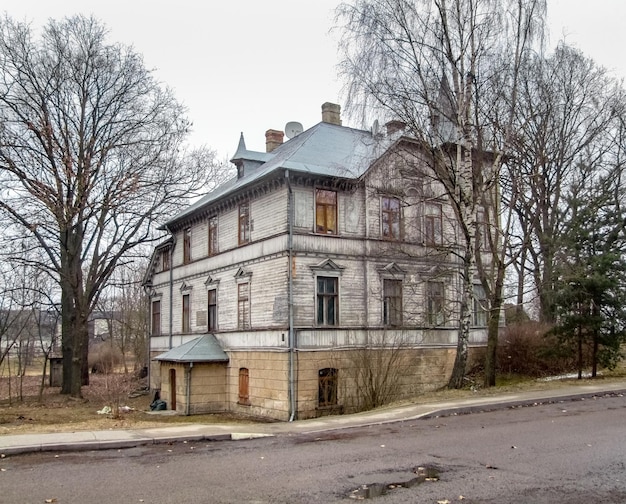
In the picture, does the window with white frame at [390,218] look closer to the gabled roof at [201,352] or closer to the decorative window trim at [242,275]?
the decorative window trim at [242,275]

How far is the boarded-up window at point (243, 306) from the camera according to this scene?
25.2 metres

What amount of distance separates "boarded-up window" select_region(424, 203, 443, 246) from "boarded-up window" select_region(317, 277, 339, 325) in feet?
16.2

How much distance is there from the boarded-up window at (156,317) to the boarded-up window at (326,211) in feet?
50.5

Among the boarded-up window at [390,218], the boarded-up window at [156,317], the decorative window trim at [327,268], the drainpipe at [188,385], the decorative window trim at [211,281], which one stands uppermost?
the boarded-up window at [390,218]

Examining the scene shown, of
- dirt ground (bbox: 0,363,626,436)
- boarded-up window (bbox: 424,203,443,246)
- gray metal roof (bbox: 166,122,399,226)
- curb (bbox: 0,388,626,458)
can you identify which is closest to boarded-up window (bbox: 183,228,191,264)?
gray metal roof (bbox: 166,122,399,226)

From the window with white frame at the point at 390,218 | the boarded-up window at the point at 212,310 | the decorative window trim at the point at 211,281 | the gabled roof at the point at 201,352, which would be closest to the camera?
the window with white frame at the point at 390,218

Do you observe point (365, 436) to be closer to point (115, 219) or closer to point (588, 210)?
point (588, 210)

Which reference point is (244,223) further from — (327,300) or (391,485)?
(391,485)

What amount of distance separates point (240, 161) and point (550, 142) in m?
17.5

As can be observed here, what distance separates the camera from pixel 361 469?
31.2 feet

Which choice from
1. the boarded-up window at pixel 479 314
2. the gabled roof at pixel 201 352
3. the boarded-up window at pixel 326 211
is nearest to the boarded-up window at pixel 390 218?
the boarded-up window at pixel 326 211

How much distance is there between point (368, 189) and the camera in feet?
80.0

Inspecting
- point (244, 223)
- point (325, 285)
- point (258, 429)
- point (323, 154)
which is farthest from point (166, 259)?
point (258, 429)

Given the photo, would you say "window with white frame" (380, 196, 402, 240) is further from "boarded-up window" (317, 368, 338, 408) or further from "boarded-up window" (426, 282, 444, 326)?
"boarded-up window" (317, 368, 338, 408)
